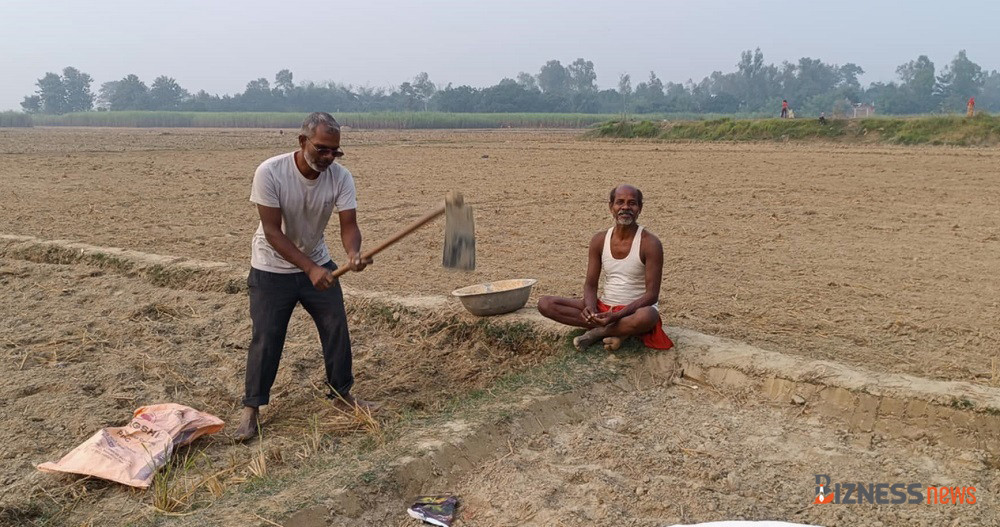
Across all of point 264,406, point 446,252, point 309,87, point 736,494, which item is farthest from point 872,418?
point 309,87

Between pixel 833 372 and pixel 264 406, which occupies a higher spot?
pixel 833 372

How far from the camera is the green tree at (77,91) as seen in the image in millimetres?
113625

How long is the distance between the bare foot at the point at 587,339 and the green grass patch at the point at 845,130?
1980cm

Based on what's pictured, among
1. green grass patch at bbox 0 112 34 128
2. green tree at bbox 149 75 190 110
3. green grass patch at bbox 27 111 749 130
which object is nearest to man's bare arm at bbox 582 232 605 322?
green grass patch at bbox 27 111 749 130

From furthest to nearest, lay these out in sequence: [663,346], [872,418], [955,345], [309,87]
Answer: [309,87] → [955,345] → [663,346] → [872,418]

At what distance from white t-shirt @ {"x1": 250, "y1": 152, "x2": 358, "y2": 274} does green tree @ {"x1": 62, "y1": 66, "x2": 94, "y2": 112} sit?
124 metres

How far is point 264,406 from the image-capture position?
4562 mm

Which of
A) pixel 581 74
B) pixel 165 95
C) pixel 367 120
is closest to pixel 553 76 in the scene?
pixel 581 74

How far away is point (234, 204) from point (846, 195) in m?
8.42

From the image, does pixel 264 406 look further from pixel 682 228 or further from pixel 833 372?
pixel 682 228

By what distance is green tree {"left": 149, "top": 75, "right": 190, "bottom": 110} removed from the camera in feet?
348

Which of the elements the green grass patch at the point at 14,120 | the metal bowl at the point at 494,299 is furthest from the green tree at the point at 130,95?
the metal bowl at the point at 494,299

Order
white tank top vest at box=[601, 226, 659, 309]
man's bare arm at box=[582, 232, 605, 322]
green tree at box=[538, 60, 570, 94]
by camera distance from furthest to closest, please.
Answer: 1. green tree at box=[538, 60, 570, 94]
2. man's bare arm at box=[582, 232, 605, 322]
3. white tank top vest at box=[601, 226, 659, 309]

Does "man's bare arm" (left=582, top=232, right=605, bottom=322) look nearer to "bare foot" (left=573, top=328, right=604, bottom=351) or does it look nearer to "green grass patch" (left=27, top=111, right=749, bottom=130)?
"bare foot" (left=573, top=328, right=604, bottom=351)
